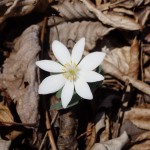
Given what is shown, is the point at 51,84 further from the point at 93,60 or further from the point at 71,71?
the point at 93,60

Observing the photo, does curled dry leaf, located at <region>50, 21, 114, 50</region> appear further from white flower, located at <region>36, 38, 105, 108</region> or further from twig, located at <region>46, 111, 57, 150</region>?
twig, located at <region>46, 111, 57, 150</region>

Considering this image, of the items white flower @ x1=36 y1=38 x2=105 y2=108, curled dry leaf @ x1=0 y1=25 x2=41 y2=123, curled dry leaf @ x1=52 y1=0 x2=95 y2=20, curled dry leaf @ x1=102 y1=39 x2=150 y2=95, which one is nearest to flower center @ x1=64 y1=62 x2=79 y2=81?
white flower @ x1=36 y1=38 x2=105 y2=108

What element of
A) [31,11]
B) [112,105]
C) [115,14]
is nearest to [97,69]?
[112,105]

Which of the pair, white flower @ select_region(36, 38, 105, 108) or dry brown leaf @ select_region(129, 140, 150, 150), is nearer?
white flower @ select_region(36, 38, 105, 108)

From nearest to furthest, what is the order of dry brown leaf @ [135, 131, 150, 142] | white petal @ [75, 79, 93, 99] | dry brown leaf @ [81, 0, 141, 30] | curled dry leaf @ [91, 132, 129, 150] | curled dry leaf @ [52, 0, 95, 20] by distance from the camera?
white petal @ [75, 79, 93, 99] < curled dry leaf @ [91, 132, 129, 150] < dry brown leaf @ [135, 131, 150, 142] < dry brown leaf @ [81, 0, 141, 30] < curled dry leaf @ [52, 0, 95, 20]

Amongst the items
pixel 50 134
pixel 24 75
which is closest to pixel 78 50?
pixel 24 75

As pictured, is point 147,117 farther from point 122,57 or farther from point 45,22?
point 45,22
